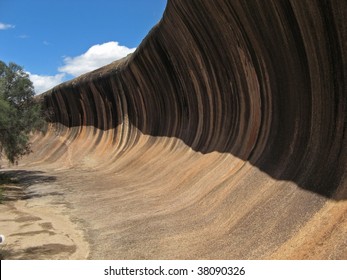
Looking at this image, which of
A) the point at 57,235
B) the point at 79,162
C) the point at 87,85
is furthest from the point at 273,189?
the point at 87,85

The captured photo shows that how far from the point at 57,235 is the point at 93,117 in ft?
73.9

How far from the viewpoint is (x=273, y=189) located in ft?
26.0

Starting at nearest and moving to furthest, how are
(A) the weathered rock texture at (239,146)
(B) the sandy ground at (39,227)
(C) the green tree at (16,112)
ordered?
(A) the weathered rock texture at (239,146) → (B) the sandy ground at (39,227) → (C) the green tree at (16,112)

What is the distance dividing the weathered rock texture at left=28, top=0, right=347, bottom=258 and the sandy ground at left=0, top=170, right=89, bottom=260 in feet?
1.66

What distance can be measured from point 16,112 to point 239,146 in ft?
37.5

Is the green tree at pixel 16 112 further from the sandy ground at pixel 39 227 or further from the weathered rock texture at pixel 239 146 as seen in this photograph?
the weathered rock texture at pixel 239 146

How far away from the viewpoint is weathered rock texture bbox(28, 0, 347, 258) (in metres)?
6.58

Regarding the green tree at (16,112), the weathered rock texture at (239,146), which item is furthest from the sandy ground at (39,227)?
the green tree at (16,112)

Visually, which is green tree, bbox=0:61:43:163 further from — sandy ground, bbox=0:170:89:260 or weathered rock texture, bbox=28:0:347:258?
weathered rock texture, bbox=28:0:347:258

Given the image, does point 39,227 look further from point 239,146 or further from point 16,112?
point 16,112

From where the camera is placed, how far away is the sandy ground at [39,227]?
7.91 meters

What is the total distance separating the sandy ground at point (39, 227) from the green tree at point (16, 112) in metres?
2.09

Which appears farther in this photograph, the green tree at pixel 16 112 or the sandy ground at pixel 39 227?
the green tree at pixel 16 112

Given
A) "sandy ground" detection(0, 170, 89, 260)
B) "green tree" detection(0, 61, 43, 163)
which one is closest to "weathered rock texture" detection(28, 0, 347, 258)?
"sandy ground" detection(0, 170, 89, 260)
